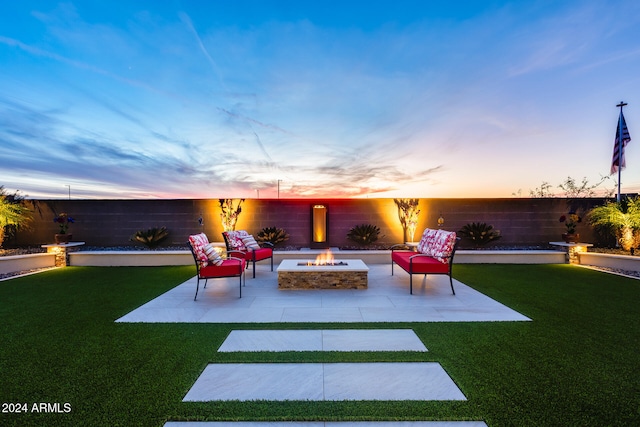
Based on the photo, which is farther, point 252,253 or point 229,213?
point 229,213

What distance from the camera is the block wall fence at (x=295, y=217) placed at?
8.77 meters

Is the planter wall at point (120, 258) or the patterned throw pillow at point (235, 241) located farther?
the planter wall at point (120, 258)

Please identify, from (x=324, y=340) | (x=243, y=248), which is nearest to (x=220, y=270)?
(x=243, y=248)

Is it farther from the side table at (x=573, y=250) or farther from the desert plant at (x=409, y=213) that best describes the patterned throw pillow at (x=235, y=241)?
the side table at (x=573, y=250)

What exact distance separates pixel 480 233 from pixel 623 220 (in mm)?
3401

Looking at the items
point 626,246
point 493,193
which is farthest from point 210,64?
point 626,246

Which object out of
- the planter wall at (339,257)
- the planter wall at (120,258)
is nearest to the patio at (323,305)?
the planter wall at (339,257)

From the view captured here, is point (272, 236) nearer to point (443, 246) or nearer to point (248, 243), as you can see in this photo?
point (248, 243)

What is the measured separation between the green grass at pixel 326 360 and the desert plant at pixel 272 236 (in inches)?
166

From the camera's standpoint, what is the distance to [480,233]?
8555mm

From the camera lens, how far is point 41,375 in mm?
2264

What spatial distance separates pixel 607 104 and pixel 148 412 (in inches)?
442

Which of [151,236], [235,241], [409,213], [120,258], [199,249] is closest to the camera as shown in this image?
[199,249]

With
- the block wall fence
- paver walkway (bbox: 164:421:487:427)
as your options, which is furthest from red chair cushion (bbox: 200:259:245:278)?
the block wall fence
